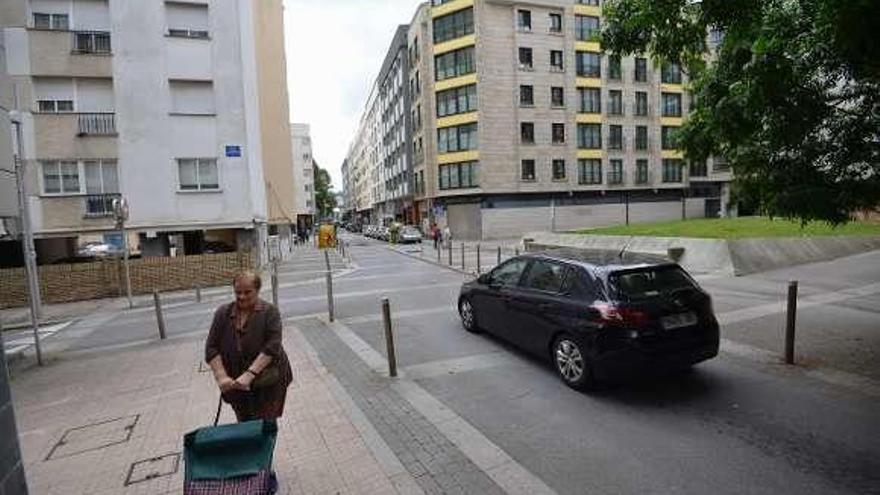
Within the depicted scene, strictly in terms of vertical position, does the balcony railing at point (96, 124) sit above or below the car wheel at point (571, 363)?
above

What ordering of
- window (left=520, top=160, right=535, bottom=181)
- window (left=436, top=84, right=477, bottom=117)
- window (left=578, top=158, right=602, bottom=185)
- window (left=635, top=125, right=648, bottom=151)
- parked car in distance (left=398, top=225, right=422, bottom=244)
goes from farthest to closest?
window (left=635, top=125, right=648, bottom=151)
window (left=578, top=158, right=602, bottom=185)
window (left=520, top=160, right=535, bottom=181)
window (left=436, top=84, right=477, bottom=117)
parked car in distance (left=398, top=225, right=422, bottom=244)

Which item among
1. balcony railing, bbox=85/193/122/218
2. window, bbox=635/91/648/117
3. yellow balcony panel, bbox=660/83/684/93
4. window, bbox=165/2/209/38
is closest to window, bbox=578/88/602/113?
window, bbox=635/91/648/117

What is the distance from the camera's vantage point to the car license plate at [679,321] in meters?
5.56

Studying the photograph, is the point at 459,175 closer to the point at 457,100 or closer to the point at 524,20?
the point at 457,100

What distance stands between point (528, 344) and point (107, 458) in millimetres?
4827

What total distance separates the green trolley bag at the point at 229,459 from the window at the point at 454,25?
40410 millimetres

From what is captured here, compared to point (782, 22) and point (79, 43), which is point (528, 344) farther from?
point (79, 43)

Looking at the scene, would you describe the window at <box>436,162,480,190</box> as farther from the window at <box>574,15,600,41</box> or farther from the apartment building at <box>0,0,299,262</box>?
the apartment building at <box>0,0,299,262</box>

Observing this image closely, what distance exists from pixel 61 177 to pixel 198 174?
467 cm

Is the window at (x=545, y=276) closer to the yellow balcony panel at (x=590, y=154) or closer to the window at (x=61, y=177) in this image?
the window at (x=61, y=177)

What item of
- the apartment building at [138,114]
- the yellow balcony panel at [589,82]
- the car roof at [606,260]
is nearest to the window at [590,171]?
the yellow balcony panel at [589,82]

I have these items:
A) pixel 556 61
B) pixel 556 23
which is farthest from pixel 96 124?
pixel 556 23

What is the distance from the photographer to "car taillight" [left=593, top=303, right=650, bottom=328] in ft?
17.8

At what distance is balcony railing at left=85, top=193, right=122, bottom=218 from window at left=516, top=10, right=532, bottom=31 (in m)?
31.8
